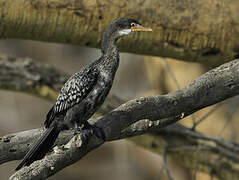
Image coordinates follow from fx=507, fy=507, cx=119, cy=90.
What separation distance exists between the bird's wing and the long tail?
0.07 meters

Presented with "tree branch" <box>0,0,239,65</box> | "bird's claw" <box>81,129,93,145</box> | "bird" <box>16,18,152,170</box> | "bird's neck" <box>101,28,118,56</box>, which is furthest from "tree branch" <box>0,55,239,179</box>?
"tree branch" <box>0,0,239,65</box>

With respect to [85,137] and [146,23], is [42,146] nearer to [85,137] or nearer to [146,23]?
[85,137]

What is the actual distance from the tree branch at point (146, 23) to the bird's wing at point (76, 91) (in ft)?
2.40

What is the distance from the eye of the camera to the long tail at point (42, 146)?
8.89ft

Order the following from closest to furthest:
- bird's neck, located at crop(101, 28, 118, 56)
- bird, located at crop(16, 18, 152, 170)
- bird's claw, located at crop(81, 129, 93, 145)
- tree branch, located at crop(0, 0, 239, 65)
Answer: bird's claw, located at crop(81, 129, 93, 145), bird, located at crop(16, 18, 152, 170), bird's neck, located at crop(101, 28, 118, 56), tree branch, located at crop(0, 0, 239, 65)

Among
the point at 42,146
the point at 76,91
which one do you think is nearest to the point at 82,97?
the point at 76,91

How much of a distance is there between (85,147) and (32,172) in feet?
1.19

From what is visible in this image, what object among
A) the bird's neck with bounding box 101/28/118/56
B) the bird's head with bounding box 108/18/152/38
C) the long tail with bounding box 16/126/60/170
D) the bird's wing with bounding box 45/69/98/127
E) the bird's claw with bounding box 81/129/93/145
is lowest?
the long tail with bounding box 16/126/60/170

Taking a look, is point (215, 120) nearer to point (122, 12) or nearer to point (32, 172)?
point (122, 12)

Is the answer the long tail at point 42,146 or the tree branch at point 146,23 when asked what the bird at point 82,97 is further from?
the tree branch at point 146,23

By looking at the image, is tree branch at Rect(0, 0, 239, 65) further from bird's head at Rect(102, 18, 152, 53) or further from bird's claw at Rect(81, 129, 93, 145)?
bird's claw at Rect(81, 129, 93, 145)

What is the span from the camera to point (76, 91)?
299 centimetres

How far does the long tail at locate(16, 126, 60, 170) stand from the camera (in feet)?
8.89

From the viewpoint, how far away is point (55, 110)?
9.83 feet
